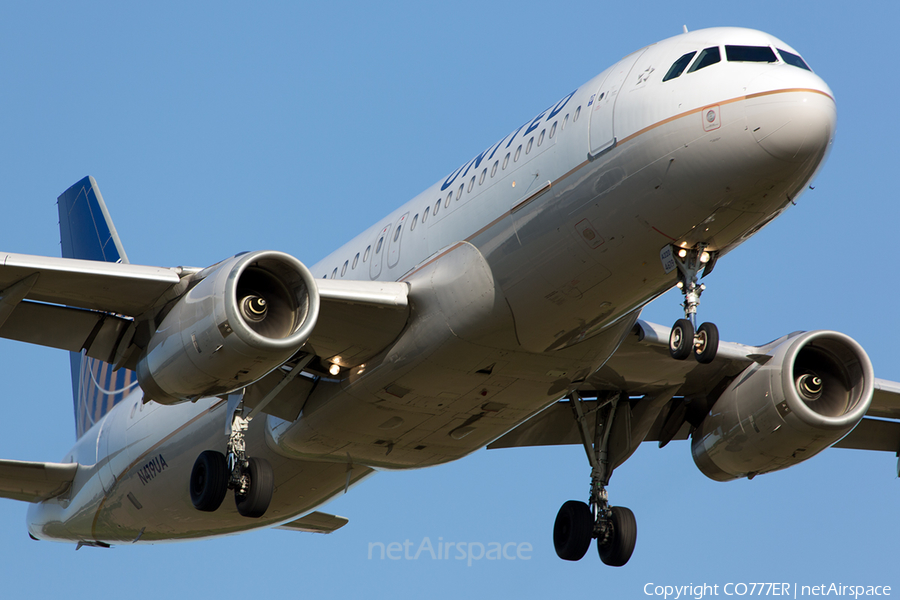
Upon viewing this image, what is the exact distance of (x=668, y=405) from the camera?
25047 millimetres

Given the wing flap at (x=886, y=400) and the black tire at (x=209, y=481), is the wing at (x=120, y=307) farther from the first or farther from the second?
the wing flap at (x=886, y=400)

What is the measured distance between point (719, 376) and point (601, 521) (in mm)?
3850

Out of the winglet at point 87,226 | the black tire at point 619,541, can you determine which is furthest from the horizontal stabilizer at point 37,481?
the black tire at point 619,541

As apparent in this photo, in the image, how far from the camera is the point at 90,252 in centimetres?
2969

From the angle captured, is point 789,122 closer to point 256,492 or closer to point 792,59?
point 792,59

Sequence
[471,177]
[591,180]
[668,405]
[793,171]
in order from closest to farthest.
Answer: [793,171] < [591,180] < [471,177] < [668,405]

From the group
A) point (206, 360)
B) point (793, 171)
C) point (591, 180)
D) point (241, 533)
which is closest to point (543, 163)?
point (591, 180)

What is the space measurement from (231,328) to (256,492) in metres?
4.02

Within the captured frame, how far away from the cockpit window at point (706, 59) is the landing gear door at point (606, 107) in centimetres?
115

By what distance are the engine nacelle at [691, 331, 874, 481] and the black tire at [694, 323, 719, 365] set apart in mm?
6554

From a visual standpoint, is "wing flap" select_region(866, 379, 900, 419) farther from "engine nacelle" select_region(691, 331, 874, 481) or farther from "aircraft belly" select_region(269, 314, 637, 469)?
"aircraft belly" select_region(269, 314, 637, 469)

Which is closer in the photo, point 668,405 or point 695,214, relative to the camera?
point 695,214

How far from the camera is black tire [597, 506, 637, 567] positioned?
2291cm

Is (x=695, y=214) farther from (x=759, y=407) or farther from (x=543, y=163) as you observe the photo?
(x=759, y=407)
